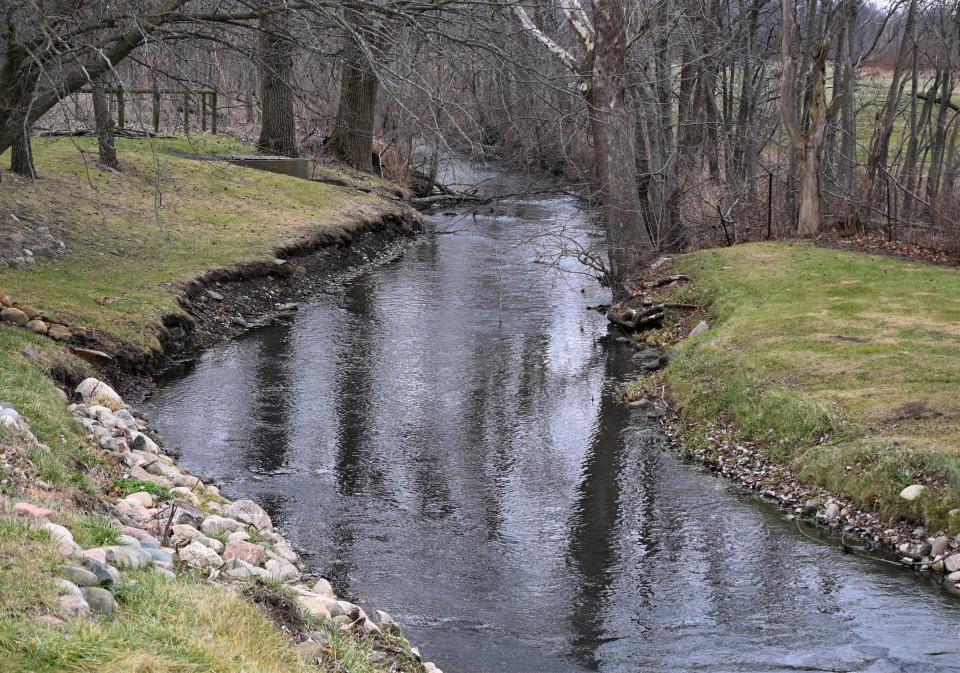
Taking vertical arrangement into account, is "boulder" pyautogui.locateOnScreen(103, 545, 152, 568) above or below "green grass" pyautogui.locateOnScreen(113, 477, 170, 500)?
above

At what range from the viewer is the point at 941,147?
65.5ft

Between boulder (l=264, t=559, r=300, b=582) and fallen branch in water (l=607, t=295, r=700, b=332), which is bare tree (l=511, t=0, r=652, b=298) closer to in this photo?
fallen branch in water (l=607, t=295, r=700, b=332)

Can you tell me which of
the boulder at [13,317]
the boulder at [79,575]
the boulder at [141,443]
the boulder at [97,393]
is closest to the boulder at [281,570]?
the boulder at [79,575]

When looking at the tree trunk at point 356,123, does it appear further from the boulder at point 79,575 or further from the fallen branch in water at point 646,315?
the boulder at point 79,575

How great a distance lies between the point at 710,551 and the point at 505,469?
2463 millimetres

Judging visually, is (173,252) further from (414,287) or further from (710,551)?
(710,551)

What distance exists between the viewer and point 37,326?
10.6 meters

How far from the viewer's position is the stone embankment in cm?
437

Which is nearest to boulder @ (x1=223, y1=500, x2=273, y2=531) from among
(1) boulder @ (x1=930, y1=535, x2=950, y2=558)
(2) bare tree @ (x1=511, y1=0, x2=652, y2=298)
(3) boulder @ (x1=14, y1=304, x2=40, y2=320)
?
(3) boulder @ (x1=14, y1=304, x2=40, y2=320)

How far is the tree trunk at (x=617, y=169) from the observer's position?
16.5 m

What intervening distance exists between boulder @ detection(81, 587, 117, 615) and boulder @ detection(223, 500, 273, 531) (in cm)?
310

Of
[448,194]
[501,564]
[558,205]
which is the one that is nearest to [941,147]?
[558,205]

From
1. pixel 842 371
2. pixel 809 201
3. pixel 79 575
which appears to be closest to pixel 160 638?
pixel 79 575

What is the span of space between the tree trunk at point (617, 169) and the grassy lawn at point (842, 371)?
1.61 metres
